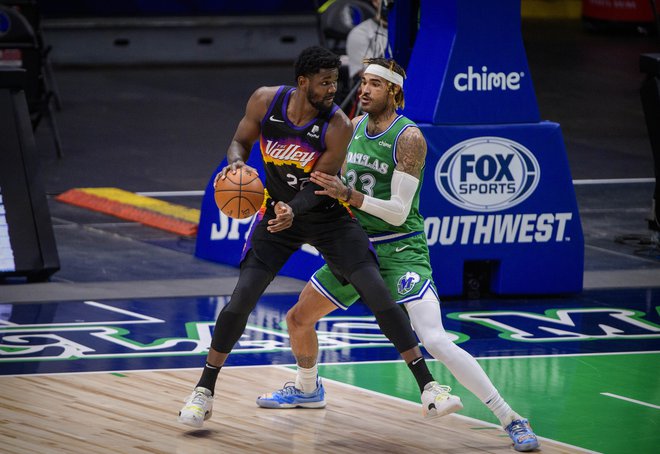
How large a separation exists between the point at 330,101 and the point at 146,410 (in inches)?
81.1

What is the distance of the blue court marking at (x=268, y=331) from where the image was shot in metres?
8.63

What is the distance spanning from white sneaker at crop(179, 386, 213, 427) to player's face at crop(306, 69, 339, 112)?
1660mm

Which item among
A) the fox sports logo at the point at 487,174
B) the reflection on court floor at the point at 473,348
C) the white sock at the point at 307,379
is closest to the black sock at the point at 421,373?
the reflection on court floor at the point at 473,348

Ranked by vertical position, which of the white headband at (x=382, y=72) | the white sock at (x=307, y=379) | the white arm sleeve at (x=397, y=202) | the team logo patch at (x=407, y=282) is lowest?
the white sock at (x=307, y=379)

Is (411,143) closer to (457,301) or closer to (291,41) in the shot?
(457,301)

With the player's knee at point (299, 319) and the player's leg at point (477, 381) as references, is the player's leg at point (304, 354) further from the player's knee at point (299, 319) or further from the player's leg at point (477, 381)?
the player's leg at point (477, 381)

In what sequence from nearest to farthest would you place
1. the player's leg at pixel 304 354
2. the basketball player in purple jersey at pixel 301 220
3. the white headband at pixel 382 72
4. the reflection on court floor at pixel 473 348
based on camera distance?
the basketball player in purple jersey at pixel 301 220, the white headband at pixel 382 72, the player's leg at pixel 304 354, the reflection on court floor at pixel 473 348

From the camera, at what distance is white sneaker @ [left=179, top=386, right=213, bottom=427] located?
6.84 m

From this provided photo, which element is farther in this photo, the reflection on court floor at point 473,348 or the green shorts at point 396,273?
the reflection on court floor at point 473,348

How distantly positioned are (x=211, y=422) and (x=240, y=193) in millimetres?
1298

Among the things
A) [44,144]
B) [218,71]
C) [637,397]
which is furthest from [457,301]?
[218,71]

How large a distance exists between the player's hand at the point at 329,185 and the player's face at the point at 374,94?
62 centimetres

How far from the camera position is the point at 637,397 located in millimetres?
7977

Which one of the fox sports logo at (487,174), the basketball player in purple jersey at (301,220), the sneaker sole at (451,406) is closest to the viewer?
the sneaker sole at (451,406)
